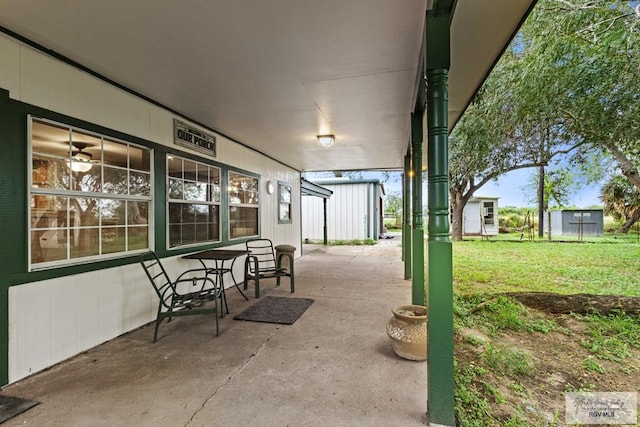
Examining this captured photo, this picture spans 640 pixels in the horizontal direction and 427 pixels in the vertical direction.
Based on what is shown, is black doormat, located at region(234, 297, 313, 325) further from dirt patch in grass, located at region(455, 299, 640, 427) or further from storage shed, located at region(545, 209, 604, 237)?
storage shed, located at region(545, 209, 604, 237)

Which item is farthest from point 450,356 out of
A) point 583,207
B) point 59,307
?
point 583,207

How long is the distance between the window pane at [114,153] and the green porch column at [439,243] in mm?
3091

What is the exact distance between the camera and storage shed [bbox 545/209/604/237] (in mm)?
14812

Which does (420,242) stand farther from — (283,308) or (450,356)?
(450,356)

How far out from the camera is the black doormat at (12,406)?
186cm

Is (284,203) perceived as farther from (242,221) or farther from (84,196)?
A: (84,196)

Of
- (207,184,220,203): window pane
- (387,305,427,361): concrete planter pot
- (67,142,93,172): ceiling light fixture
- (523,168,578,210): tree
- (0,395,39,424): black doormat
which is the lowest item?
(0,395,39,424): black doormat

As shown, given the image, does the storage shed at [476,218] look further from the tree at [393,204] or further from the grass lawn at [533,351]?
the tree at [393,204]

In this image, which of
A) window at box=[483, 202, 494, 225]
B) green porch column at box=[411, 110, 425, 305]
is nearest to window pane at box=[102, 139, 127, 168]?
green porch column at box=[411, 110, 425, 305]

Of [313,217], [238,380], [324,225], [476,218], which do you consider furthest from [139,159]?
[476,218]

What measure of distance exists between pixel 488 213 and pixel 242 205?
15359mm

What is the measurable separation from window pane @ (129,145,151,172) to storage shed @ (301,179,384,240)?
1011 centimetres

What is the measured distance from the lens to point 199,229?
4.47m

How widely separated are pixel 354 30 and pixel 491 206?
17053mm
